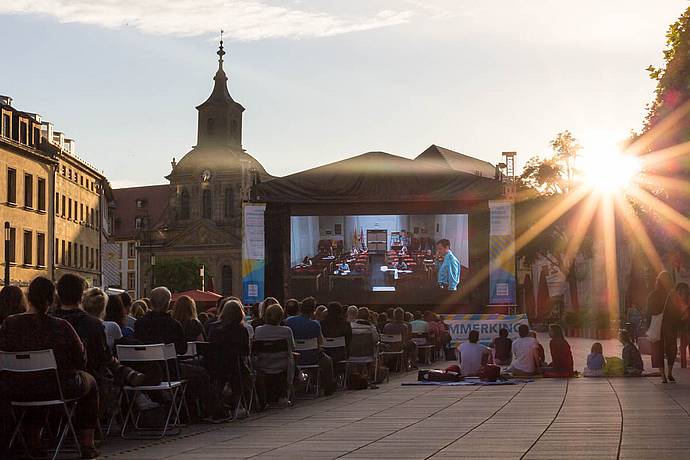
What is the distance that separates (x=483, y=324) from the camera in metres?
32.2

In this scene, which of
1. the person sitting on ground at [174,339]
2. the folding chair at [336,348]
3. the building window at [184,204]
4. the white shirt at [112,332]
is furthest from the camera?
the building window at [184,204]

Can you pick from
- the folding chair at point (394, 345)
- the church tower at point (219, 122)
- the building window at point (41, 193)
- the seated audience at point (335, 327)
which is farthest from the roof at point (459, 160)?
the seated audience at point (335, 327)

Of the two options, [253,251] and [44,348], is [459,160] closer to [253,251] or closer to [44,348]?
[253,251]

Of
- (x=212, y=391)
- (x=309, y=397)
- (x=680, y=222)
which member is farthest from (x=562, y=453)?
(x=680, y=222)

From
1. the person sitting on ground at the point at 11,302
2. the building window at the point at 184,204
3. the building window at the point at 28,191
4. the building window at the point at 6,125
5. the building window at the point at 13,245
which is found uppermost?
the building window at the point at 184,204

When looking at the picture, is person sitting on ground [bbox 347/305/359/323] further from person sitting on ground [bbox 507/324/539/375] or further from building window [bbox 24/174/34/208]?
building window [bbox 24/174/34/208]

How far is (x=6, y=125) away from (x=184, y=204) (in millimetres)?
90269

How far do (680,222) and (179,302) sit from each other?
68.6 feet

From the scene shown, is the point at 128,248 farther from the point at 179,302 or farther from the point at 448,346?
the point at 179,302

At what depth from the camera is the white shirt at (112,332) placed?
13.1 m

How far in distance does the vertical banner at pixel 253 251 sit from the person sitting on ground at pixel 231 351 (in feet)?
73.0

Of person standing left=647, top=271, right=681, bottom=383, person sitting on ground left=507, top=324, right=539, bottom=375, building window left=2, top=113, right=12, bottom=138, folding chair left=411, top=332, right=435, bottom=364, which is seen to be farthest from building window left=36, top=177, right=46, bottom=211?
person standing left=647, top=271, right=681, bottom=383

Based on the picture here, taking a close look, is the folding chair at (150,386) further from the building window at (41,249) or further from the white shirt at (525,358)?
the building window at (41,249)

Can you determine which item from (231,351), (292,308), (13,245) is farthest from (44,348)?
(13,245)
